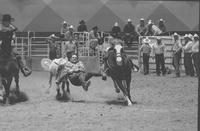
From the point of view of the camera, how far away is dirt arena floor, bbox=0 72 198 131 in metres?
10.5

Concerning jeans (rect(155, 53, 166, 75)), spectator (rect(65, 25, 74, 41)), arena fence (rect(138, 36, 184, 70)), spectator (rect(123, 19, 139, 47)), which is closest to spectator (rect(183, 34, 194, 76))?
jeans (rect(155, 53, 166, 75))

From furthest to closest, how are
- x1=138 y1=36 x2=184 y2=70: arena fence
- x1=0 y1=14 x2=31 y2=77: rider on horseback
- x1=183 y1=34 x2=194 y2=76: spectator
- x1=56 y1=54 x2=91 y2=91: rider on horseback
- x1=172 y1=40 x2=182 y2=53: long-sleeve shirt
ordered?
1. x1=138 y1=36 x2=184 y2=70: arena fence
2. x1=172 y1=40 x2=182 y2=53: long-sleeve shirt
3. x1=183 y1=34 x2=194 y2=76: spectator
4. x1=56 y1=54 x2=91 y2=91: rider on horseback
5. x1=0 y1=14 x2=31 y2=77: rider on horseback

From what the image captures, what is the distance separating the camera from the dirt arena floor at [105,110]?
34.3ft

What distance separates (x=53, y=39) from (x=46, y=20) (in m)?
5.75

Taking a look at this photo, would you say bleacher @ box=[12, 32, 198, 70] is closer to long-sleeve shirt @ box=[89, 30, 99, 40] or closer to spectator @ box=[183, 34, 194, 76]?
long-sleeve shirt @ box=[89, 30, 99, 40]

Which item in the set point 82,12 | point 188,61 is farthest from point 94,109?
point 82,12

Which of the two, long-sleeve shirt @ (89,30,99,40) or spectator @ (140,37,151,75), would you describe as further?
long-sleeve shirt @ (89,30,99,40)

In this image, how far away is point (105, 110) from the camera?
1273 centimetres

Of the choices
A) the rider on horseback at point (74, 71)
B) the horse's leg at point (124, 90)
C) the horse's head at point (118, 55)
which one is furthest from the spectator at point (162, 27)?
the horse's head at point (118, 55)

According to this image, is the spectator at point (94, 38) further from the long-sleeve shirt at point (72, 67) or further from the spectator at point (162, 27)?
the long-sleeve shirt at point (72, 67)

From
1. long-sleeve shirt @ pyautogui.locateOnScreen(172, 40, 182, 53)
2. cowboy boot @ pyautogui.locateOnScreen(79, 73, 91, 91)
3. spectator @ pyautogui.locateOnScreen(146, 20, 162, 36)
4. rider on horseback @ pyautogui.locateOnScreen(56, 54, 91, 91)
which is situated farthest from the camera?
spectator @ pyautogui.locateOnScreen(146, 20, 162, 36)

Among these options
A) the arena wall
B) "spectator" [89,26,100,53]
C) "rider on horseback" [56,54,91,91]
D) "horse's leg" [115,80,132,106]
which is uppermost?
the arena wall

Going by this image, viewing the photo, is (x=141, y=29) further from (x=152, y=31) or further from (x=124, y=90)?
(x=124, y=90)

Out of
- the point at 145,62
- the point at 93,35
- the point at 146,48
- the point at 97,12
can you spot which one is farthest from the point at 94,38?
the point at 97,12
